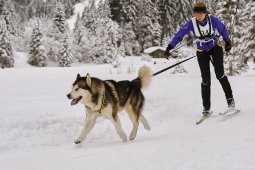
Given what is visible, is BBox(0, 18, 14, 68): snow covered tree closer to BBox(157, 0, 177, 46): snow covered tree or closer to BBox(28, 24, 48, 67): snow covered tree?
BBox(28, 24, 48, 67): snow covered tree

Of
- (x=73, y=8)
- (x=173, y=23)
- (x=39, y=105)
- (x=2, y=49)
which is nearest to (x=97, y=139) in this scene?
(x=39, y=105)

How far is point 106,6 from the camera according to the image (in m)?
59.4

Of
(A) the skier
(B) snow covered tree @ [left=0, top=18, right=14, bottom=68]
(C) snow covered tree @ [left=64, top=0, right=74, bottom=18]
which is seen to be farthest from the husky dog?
(C) snow covered tree @ [left=64, top=0, right=74, bottom=18]

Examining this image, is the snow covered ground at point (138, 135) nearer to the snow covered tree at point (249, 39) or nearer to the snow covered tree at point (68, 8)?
the snow covered tree at point (249, 39)

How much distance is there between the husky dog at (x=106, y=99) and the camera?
659cm

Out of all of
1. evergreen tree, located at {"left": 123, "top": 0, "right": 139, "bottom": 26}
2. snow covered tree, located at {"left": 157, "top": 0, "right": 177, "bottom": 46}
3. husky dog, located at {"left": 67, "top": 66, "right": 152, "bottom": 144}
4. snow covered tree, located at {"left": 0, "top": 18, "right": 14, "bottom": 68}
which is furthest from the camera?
snow covered tree, located at {"left": 157, "top": 0, "right": 177, "bottom": 46}

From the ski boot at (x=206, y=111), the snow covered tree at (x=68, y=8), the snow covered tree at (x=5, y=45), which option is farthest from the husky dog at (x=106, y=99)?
the snow covered tree at (x=68, y=8)

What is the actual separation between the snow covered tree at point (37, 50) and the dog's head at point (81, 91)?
54.1 metres

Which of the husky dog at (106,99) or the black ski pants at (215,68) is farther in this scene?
the black ski pants at (215,68)

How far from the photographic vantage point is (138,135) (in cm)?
800

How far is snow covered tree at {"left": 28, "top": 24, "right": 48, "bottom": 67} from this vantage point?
195 feet

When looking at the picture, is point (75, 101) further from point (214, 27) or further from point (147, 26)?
point (147, 26)

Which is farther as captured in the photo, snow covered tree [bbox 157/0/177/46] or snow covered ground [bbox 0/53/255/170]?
snow covered tree [bbox 157/0/177/46]

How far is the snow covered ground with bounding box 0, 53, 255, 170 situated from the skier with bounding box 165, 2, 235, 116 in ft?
2.29
